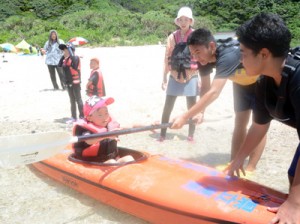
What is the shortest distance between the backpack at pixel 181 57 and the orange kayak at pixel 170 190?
1438 mm

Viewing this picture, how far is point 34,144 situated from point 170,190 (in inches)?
57.9

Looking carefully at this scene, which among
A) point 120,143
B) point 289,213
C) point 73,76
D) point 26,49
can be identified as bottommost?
point 120,143

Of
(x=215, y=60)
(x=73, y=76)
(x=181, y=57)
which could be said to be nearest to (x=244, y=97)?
(x=215, y=60)

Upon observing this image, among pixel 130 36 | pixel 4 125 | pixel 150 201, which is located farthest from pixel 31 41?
pixel 150 201

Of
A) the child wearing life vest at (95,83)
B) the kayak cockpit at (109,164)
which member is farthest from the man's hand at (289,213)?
the child wearing life vest at (95,83)

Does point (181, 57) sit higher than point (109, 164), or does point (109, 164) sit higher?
point (181, 57)

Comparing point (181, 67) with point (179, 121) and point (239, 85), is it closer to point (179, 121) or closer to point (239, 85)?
point (239, 85)

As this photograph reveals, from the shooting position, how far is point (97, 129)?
3.80 m

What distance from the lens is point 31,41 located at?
91.1ft

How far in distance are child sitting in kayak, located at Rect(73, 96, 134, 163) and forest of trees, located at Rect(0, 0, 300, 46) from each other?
2206cm

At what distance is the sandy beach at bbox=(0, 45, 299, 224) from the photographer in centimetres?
356

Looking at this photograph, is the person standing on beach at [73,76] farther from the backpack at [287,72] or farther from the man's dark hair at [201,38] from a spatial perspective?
the backpack at [287,72]

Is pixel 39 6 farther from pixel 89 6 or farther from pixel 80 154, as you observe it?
pixel 80 154

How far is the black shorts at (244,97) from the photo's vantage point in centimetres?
374
